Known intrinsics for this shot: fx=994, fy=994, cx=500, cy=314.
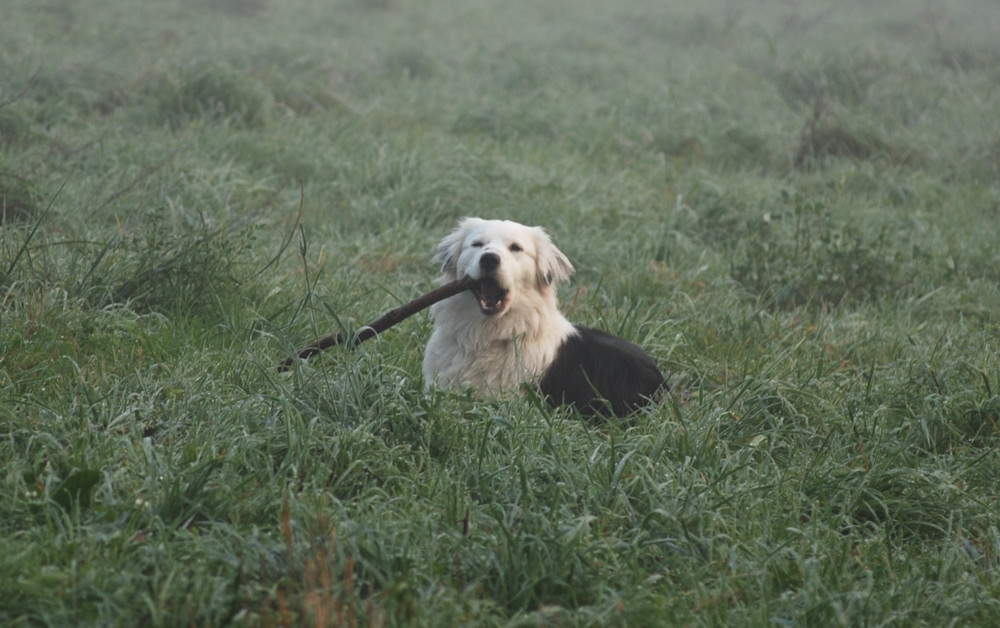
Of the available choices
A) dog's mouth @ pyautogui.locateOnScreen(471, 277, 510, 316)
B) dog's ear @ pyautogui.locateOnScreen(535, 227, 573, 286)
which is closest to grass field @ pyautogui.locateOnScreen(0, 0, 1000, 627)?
dog's mouth @ pyautogui.locateOnScreen(471, 277, 510, 316)

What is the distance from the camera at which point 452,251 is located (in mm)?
4340

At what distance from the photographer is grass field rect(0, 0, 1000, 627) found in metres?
2.53

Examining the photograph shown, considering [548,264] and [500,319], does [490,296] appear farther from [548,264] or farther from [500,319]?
[548,264]

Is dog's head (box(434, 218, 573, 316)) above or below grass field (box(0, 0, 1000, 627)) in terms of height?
above

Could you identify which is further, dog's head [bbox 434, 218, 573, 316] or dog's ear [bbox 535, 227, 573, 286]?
dog's ear [bbox 535, 227, 573, 286]

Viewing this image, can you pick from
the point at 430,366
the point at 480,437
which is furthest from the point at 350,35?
the point at 480,437

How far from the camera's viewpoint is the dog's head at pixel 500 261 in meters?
3.98

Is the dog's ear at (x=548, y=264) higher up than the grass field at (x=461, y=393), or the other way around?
the dog's ear at (x=548, y=264)

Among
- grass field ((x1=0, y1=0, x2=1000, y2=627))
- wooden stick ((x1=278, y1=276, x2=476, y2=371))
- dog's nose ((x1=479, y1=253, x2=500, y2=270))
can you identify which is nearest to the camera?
grass field ((x1=0, y1=0, x2=1000, y2=627))

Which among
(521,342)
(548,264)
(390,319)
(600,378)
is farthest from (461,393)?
(548,264)

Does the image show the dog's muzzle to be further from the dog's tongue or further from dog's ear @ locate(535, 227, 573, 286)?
dog's ear @ locate(535, 227, 573, 286)

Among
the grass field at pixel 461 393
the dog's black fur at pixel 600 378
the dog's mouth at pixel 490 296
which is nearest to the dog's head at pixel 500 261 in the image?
the dog's mouth at pixel 490 296

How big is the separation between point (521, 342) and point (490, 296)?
233 millimetres

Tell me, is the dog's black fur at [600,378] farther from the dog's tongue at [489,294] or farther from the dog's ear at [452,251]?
the dog's ear at [452,251]
